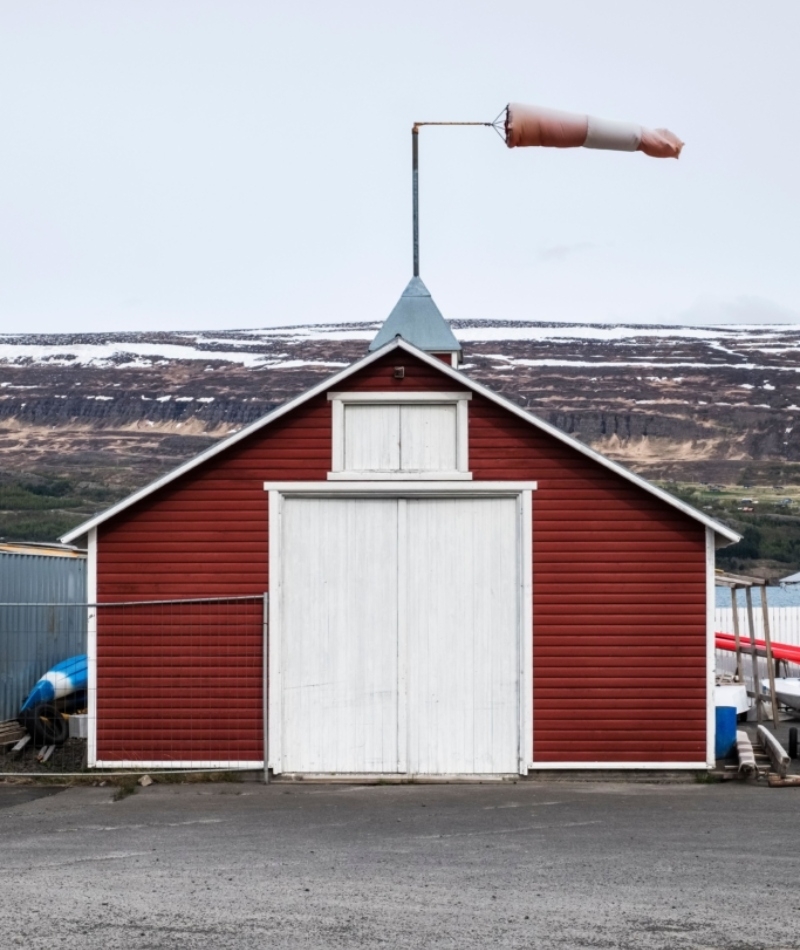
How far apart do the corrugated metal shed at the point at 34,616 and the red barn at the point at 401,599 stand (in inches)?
98.9

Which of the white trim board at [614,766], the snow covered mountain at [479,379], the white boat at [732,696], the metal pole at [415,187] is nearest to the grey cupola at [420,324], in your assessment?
the metal pole at [415,187]

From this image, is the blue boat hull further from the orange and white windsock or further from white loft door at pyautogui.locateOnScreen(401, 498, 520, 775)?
the orange and white windsock

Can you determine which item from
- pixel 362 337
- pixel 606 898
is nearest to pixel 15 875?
pixel 606 898

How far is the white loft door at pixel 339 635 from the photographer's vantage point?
17.4 m

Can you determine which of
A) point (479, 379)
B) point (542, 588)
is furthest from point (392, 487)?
point (479, 379)

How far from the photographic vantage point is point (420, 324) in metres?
24.7

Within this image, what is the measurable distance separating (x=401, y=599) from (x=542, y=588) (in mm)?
1503

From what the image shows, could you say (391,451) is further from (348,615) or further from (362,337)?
(362,337)

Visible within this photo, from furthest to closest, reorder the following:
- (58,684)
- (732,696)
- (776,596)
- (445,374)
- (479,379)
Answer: (479,379)
(776,596)
(732,696)
(58,684)
(445,374)

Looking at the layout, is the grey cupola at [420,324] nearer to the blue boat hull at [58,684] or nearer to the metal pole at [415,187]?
the metal pole at [415,187]

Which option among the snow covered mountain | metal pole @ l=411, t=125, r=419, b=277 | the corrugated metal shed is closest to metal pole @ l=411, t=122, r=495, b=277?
metal pole @ l=411, t=125, r=419, b=277

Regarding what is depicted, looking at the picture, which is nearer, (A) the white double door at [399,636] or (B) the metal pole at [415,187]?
(A) the white double door at [399,636]

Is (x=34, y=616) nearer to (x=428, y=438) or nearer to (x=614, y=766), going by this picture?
(x=428, y=438)

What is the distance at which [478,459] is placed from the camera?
1742cm
